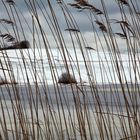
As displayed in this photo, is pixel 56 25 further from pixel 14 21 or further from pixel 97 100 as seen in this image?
pixel 97 100

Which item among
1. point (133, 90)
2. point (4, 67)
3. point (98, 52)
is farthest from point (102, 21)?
point (4, 67)

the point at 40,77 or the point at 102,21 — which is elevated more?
the point at 102,21

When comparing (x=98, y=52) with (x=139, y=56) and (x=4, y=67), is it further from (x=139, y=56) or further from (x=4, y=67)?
(x=4, y=67)

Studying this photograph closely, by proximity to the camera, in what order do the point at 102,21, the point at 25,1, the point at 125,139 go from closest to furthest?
the point at 25,1
the point at 125,139
the point at 102,21

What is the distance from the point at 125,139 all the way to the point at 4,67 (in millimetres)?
853

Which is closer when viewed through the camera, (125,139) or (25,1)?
(25,1)

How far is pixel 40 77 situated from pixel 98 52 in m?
0.45

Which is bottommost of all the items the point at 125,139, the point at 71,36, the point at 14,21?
the point at 125,139

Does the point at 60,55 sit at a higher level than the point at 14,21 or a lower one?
lower

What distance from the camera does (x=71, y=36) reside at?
270cm

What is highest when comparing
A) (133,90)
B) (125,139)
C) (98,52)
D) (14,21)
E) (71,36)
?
(14,21)

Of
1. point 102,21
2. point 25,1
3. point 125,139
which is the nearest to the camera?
point 25,1

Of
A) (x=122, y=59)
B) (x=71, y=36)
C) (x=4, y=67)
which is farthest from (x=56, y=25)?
(x=122, y=59)

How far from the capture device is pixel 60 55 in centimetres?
262
